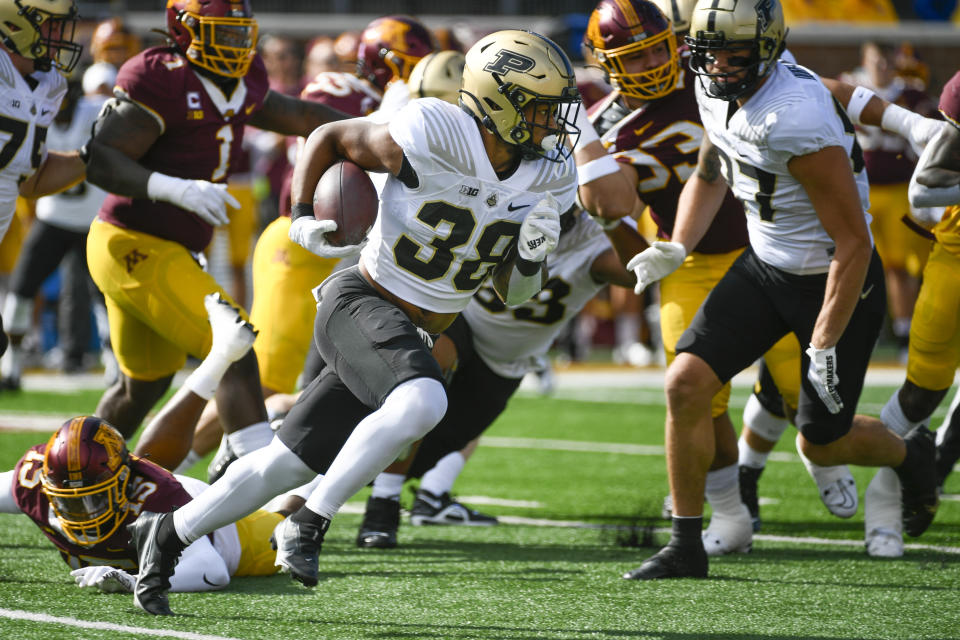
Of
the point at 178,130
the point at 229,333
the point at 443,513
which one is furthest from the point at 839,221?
the point at 178,130

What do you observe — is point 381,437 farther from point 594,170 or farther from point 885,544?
point 885,544

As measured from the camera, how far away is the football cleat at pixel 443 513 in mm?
5203

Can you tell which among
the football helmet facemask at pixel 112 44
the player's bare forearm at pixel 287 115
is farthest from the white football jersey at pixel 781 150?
the football helmet facemask at pixel 112 44

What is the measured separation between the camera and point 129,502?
3598 mm

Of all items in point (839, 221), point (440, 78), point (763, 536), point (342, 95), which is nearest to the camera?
point (839, 221)

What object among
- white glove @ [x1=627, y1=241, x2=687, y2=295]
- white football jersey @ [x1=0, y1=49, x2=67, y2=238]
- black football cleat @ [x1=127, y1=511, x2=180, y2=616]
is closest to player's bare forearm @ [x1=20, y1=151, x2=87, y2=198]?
white football jersey @ [x1=0, y1=49, x2=67, y2=238]

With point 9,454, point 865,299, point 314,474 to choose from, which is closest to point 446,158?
point 314,474

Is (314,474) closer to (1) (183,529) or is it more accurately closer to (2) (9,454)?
(1) (183,529)

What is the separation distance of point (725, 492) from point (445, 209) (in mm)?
1712

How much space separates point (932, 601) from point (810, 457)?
30.7 inches

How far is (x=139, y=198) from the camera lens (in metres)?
4.45

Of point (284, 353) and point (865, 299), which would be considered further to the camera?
point (284, 353)

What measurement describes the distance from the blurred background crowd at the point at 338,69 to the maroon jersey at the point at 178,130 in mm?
568

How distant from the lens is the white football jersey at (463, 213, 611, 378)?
188 inches
